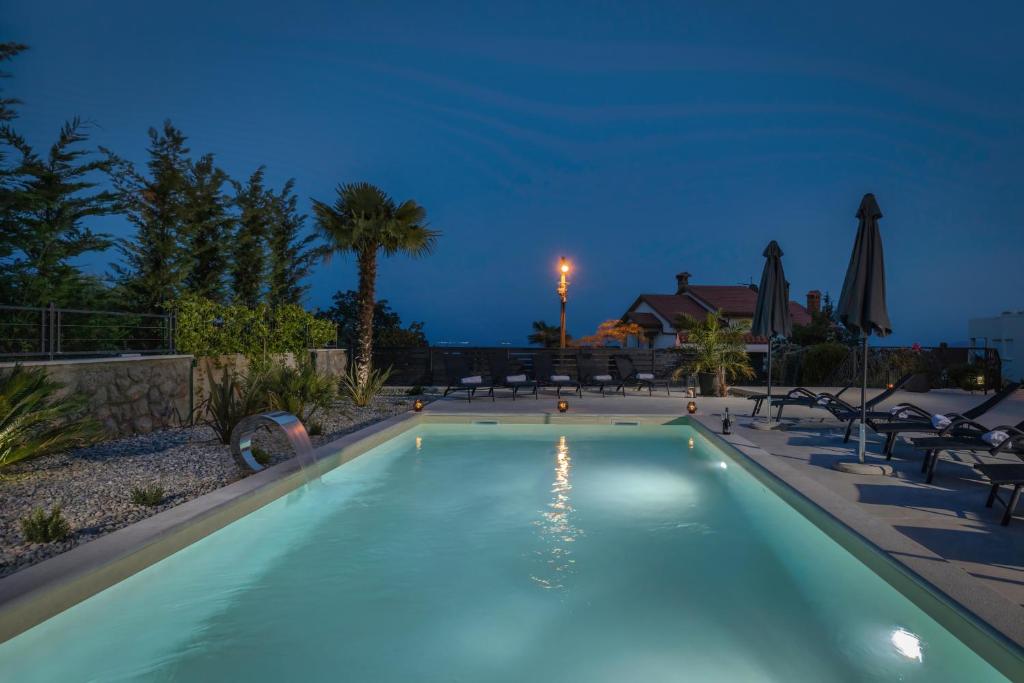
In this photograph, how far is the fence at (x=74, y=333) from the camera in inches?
275

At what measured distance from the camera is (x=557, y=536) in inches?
200

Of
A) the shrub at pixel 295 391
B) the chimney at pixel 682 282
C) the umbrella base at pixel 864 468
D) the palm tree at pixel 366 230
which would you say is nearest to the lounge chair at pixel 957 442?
the umbrella base at pixel 864 468

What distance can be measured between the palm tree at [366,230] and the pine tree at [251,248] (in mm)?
2175

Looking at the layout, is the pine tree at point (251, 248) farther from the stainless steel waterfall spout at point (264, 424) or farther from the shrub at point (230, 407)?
the stainless steel waterfall spout at point (264, 424)

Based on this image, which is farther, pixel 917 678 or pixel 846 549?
pixel 846 549

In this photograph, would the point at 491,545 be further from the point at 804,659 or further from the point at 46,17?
the point at 46,17

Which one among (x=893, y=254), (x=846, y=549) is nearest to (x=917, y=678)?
(x=846, y=549)

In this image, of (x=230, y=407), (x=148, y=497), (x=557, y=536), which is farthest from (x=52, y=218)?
(x=557, y=536)

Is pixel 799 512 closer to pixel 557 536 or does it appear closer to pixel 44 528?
pixel 557 536

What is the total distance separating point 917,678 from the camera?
284cm

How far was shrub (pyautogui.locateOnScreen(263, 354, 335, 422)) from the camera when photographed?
7820mm

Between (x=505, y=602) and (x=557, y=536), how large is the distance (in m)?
1.23

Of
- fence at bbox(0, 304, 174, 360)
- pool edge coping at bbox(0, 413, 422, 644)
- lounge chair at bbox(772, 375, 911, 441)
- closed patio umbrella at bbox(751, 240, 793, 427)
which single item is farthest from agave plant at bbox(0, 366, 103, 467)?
closed patio umbrella at bbox(751, 240, 793, 427)

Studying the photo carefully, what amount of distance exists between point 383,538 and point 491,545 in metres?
0.91
